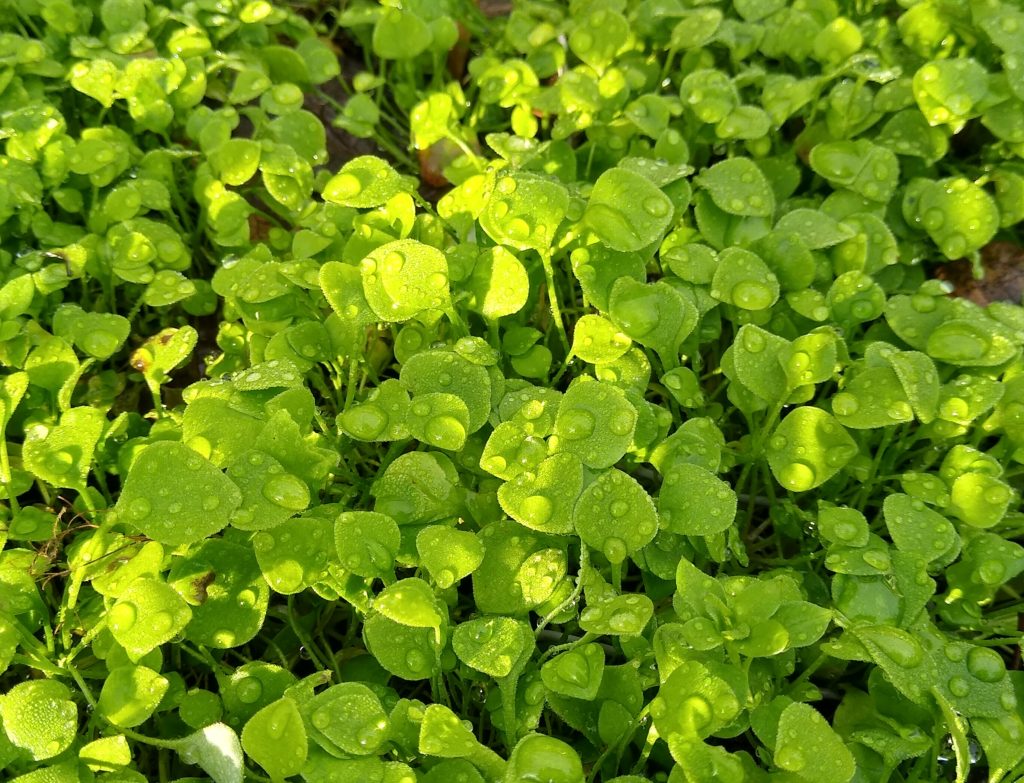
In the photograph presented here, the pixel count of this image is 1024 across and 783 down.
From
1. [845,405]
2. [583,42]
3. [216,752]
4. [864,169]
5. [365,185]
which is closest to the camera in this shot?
[216,752]

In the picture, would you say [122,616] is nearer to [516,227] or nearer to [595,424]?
[595,424]

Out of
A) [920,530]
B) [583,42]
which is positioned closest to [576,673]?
[920,530]

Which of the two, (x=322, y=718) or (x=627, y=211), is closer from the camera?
(x=322, y=718)

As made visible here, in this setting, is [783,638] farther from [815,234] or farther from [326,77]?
[326,77]

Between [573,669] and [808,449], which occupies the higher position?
[808,449]

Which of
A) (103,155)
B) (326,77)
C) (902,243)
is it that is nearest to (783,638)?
(902,243)

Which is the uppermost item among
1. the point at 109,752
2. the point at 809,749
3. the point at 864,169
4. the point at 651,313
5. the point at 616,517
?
the point at 864,169

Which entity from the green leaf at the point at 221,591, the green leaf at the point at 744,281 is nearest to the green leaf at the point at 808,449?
the green leaf at the point at 744,281

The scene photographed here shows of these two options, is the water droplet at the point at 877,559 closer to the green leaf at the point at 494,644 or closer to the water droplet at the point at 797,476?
the water droplet at the point at 797,476

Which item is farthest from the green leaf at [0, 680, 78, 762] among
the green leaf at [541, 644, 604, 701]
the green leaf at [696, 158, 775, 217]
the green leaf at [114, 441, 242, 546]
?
the green leaf at [696, 158, 775, 217]
